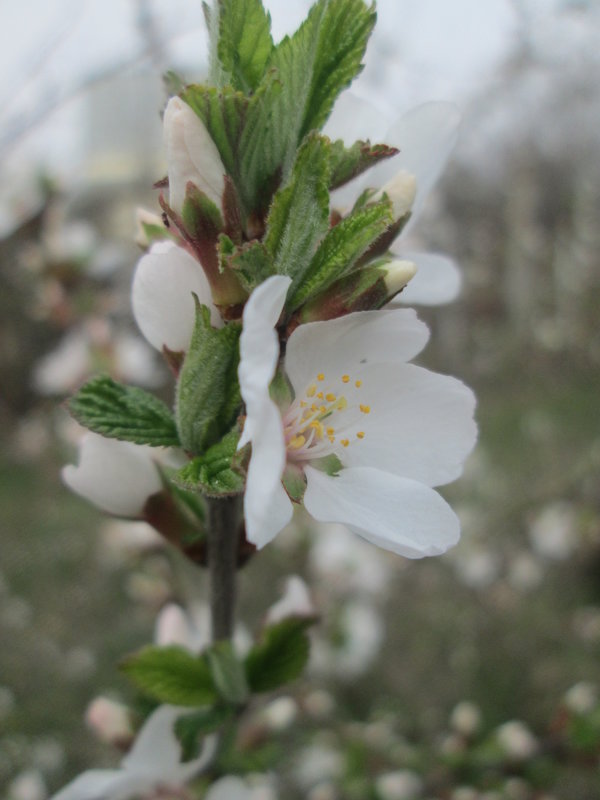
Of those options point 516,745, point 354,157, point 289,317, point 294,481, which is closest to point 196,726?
point 294,481

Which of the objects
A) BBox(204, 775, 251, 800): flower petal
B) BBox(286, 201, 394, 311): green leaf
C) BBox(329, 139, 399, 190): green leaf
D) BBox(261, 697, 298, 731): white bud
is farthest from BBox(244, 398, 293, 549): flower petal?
BBox(261, 697, 298, 731): white bud

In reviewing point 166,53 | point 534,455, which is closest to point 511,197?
point 534,455

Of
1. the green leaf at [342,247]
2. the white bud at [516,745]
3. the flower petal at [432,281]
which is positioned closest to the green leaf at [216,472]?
the green leaf at [342,247]

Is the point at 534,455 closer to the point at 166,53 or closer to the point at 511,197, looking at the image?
the point at 166,53

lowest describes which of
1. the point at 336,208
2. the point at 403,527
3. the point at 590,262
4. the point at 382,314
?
the point at 403,527

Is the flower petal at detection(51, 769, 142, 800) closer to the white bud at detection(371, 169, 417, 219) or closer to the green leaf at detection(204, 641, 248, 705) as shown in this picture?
the green leaf at detection(204, 641, 248, 705)
